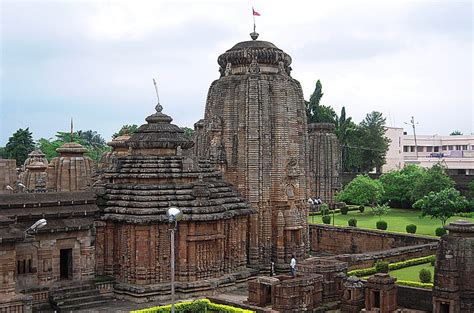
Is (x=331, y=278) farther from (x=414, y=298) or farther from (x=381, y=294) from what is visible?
(x=414, y=298)

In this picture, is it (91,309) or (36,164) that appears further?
(36,164)

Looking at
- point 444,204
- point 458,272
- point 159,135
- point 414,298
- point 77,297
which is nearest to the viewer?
point 458,272

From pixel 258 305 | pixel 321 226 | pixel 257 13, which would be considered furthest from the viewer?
pixel 321 226

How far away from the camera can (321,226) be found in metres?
36.8

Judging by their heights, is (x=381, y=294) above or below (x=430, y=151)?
below

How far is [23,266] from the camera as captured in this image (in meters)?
19.4

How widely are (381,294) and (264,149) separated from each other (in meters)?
8.67

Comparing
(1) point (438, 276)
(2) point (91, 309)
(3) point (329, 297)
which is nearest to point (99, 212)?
(2) point (91, 309)

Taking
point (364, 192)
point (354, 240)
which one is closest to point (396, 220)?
point (364, 192)

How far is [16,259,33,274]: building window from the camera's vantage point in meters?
19.3

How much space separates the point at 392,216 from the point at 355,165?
74.3 ft

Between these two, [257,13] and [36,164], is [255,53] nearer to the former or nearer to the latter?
[257,13]

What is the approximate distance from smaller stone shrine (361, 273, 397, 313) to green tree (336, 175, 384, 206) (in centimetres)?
2671

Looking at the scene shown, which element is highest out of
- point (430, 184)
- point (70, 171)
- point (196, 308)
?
point (70, 171)
